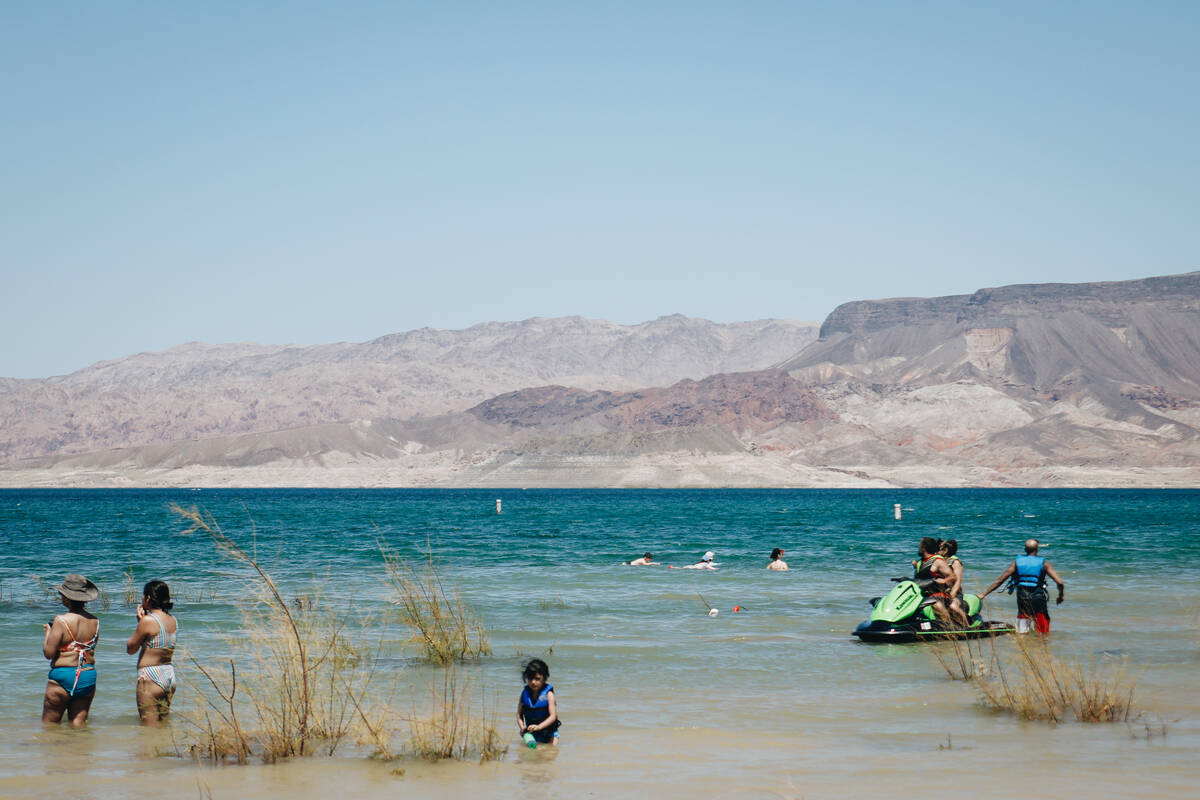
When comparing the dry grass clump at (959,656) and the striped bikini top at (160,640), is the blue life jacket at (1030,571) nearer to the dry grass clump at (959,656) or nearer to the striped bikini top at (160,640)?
the dry grass clump at (959,656)

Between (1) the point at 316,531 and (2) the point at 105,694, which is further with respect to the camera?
(1) the point at 316,531

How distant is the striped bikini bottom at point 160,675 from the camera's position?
1083cm

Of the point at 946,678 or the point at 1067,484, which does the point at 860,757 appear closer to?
the point at 946,678

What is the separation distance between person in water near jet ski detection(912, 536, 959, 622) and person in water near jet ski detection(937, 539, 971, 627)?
6 centimetres

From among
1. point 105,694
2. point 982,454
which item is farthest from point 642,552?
point 982,454

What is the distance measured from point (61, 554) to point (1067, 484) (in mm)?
155074

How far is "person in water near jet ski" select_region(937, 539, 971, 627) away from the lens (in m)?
15.5

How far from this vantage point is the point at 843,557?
121 ft

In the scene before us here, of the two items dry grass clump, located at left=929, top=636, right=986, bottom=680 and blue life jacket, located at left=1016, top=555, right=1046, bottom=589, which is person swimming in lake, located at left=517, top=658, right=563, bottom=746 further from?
blue life jacket, located at left=1016, top=555, right=1046, bottom=589

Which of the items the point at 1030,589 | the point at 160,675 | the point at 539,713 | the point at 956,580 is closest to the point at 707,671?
the point at 956,580

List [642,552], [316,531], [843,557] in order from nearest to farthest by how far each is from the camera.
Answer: [843,557] → [642,552] → [316,531]

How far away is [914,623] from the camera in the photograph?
52.0ft

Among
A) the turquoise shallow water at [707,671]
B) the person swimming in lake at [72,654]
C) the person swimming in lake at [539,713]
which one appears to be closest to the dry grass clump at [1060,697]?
the turquoise shallow water at [707,671]

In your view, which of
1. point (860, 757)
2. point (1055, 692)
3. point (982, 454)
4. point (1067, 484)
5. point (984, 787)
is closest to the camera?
point (984, 787)
